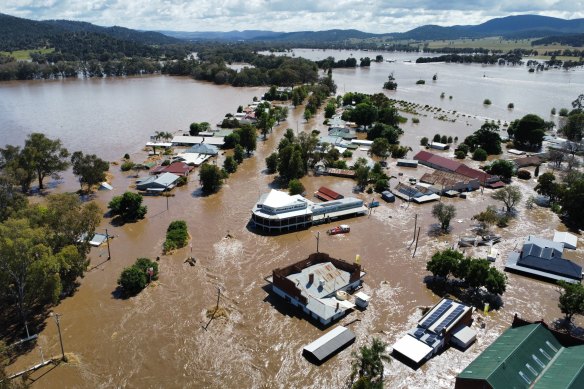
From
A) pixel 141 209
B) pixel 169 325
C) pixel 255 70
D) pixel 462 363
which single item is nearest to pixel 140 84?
pixel 255 70

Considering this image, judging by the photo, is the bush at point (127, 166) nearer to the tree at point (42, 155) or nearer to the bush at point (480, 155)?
the tree at point (42, 155)

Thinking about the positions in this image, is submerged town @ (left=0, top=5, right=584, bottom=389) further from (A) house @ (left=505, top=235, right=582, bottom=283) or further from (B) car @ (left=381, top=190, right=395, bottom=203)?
(B) car @ (left=381, top=190, right=395, bottom=203)

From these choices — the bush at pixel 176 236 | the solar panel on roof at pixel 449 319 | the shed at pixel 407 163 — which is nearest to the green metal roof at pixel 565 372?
the solar panel on roof at pixel 449 319

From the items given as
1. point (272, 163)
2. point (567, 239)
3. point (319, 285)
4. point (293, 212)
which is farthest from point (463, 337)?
point (272, 163)

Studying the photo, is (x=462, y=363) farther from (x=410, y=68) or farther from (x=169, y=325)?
(x=410, y=68)

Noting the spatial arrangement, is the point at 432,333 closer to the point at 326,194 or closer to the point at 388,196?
the point at 388,196

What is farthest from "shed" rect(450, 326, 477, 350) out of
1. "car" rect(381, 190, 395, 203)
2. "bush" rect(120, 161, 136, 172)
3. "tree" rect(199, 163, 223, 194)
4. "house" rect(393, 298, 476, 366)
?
"bush" rect(120, 161, 136, 172)
